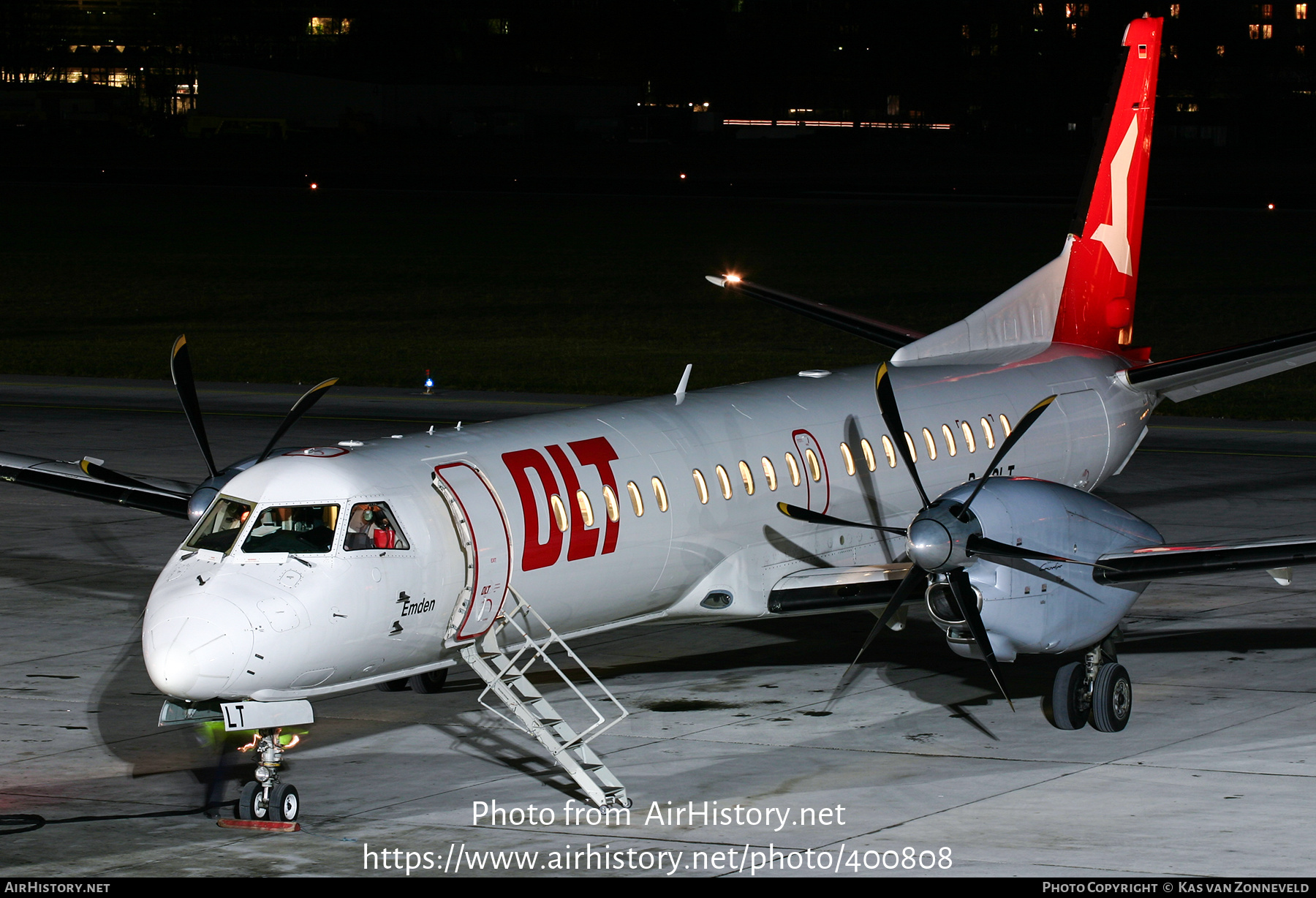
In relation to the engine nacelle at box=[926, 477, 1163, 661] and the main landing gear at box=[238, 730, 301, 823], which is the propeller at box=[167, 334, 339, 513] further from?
the engine nacelle at box=[926, 477, 1163, 661]

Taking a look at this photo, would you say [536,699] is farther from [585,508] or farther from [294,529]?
[294,529]

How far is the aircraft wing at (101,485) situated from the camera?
2052 centimetres

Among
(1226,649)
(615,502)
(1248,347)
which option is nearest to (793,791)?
(615,502)

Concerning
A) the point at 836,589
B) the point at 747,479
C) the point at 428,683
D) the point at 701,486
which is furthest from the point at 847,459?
the point at 428,683

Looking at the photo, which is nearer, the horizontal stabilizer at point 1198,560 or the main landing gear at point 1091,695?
the horizontal stabilizer at point 1198,560

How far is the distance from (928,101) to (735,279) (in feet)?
589

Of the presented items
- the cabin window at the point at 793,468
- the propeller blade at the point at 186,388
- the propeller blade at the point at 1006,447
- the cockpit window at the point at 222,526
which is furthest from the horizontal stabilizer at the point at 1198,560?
the propeller blade at the point at 186,388

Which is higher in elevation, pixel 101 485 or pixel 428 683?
pixel 101 485

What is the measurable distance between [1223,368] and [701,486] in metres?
8.13

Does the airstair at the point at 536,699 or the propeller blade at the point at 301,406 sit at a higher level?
the propeller blade at the point at 301,406

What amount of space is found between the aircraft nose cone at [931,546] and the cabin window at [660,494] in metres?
2.67

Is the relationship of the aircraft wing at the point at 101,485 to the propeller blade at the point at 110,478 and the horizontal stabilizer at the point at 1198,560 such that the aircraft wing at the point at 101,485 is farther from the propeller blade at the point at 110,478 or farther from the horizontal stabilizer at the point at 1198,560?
the horizontal stabilizer at the point at 1198,560

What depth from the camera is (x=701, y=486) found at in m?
18.1

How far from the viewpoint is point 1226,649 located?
66.2 feet
